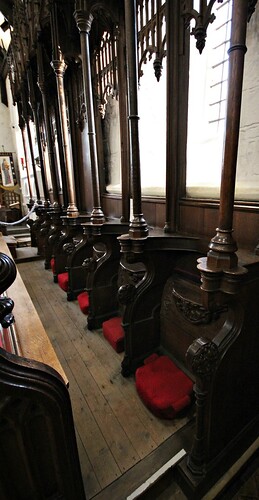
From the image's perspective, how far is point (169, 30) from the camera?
1.52 meters

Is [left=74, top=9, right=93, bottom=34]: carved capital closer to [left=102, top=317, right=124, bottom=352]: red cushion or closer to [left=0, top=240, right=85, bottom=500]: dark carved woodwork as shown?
[left=0, top=240, right=85, bottom=500]: dark carved woodwork

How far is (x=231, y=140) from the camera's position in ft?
2.63

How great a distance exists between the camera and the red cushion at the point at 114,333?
1.89 m

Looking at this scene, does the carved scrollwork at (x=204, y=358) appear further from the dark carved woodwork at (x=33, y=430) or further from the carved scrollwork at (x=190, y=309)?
the dark carved woodwork at (x=33, y=430)

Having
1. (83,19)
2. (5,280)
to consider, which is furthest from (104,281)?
(83,19)

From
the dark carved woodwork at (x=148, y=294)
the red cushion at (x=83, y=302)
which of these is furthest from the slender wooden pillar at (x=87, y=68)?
the red cushion at (x=83, y=302)

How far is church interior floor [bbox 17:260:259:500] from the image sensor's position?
1.08 m

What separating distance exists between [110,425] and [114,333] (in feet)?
2.28

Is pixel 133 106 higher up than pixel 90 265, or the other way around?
pixel 133 106

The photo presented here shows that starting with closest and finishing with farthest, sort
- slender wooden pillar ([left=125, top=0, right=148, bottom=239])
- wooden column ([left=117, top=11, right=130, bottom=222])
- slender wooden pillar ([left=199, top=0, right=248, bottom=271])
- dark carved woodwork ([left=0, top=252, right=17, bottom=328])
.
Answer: dark carved woodwork ([left=0, top=252, right=17, bottom=328]) → slender wooden pillar ([left=199, top=0, right=248, bottom=271]) → slender wooden pillar ([left=125, top=0, right=148, bottom=239]) → wooden column ([left=117, top=11, right=130, bottom=222])

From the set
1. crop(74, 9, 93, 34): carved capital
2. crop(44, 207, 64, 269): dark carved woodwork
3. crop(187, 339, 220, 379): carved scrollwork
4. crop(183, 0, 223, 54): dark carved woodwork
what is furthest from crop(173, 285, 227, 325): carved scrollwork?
crop(44, 207, 64, 269): dark carved woodwork

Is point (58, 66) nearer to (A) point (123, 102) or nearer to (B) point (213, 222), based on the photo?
(A) point (123, 102)

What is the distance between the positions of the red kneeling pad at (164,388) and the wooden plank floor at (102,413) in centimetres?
8

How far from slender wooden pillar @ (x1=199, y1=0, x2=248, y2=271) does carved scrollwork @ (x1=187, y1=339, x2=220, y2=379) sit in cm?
31
